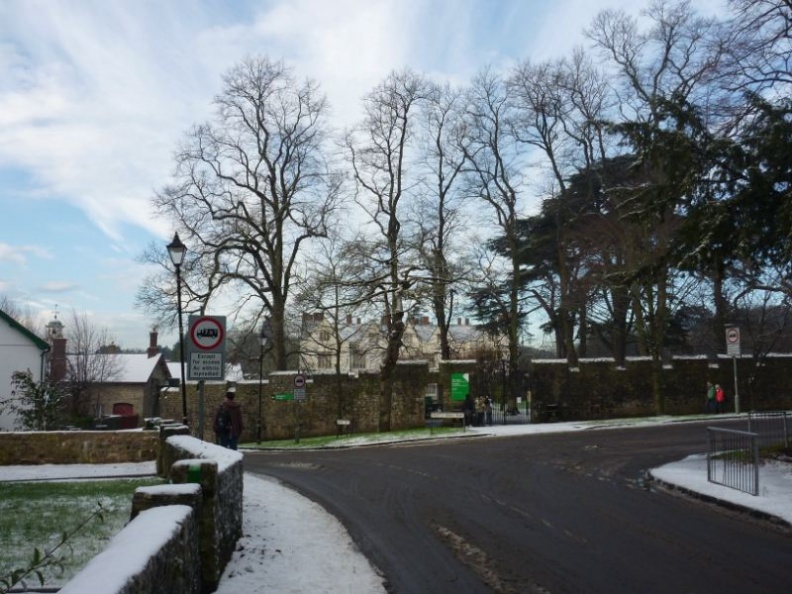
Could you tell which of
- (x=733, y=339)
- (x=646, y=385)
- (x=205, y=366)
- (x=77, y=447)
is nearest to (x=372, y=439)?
(x=77, y=447)

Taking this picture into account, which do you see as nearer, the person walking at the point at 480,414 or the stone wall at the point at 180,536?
the stone wall at the point at 180,536

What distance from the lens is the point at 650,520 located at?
9.92 m

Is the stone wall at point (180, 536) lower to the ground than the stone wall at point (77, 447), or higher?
higher

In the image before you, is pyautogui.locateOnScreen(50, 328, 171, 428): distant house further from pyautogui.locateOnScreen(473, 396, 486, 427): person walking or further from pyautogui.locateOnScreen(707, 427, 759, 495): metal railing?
pyautogui.locateOnScreen(707, 427, 759, 495): metal railing

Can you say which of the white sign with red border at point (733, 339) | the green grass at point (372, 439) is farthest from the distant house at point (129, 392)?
the white sign with red border at point (733, 339)

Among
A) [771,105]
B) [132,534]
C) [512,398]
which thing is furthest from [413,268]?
[132,534]

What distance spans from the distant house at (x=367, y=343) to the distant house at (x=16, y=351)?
11807 millimetres

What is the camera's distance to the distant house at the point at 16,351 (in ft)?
100

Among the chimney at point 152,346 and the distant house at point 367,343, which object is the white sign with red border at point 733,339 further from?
the chimney at point 152,346

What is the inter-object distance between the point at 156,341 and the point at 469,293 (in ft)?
128

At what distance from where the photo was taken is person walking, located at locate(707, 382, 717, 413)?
31547mm

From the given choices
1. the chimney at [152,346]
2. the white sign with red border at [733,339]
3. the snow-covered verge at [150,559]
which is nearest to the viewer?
the snow-covered verge at [150,559]

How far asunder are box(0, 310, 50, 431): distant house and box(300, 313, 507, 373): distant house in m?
11.8

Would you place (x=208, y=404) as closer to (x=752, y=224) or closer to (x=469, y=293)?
(x=469, y=293)
